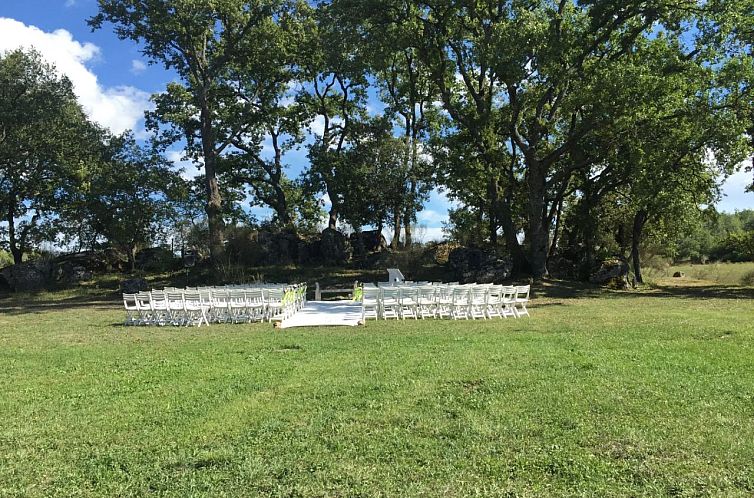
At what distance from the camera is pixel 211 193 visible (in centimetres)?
3056

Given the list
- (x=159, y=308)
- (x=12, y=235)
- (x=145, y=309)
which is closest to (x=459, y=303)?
(x=159, y=308)

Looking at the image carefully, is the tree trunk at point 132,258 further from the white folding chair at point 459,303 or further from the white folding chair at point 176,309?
the white folding chair at point 459,303

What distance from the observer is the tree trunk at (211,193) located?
1152 inches

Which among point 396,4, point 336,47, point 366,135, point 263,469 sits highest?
point 396,4

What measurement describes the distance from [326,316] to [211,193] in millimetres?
18362

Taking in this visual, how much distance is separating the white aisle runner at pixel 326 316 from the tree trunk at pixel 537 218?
11.3 meters

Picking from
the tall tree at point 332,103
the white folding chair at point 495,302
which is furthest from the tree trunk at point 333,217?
the white folding chair at point 495,302

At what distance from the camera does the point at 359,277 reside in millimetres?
27031

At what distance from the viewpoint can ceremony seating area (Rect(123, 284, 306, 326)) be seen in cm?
1404

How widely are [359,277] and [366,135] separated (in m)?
9.79

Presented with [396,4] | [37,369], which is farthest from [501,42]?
[37,369]

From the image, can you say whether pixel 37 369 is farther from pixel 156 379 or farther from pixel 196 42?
pixel 196 42

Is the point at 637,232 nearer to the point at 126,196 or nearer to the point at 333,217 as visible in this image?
the point at 333,217

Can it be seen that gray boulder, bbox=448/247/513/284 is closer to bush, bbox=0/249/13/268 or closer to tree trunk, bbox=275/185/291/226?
tree trunk, bbox=275/185/291/226
